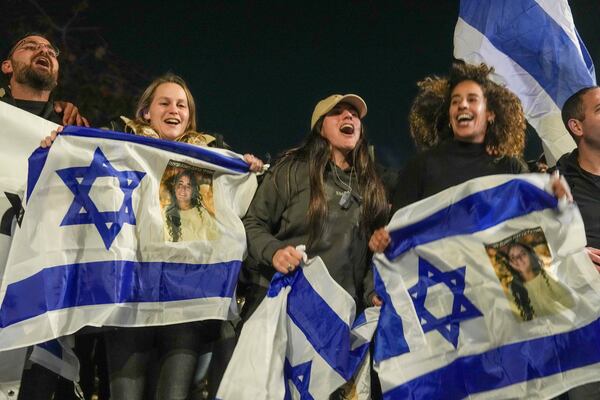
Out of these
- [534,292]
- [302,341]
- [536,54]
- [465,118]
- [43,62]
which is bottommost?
[302,341]

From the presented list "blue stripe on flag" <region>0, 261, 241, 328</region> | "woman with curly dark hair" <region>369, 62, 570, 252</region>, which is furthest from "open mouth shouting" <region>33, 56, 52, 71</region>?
"woman with curly dark hair" <region>369, 62, 570, 252</region>

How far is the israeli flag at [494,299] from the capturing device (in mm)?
2186

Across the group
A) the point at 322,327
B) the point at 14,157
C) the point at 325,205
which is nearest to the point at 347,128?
the point at 325,205

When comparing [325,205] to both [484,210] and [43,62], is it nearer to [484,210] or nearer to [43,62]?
[484,210]

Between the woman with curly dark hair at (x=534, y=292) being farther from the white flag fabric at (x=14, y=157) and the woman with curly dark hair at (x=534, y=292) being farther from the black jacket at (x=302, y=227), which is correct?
the white flag fabric at (x=14, y=157)

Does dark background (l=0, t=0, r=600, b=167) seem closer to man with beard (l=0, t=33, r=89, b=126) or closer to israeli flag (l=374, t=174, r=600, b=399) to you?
man with beard (l=0, t=33, r=89, b=126)

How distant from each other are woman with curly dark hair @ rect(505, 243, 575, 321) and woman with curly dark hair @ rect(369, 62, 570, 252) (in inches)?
15.7

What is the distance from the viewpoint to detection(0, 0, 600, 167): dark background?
18.6ft

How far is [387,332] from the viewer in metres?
2.34

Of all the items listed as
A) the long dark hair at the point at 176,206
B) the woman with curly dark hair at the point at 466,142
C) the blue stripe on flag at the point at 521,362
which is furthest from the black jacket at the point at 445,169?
the long dark hair at the point at 176,206

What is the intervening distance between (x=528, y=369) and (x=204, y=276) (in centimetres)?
107

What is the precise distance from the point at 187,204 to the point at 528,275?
115 cm

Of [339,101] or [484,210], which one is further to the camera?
[339,101]

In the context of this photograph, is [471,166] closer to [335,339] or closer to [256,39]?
[335,339]
